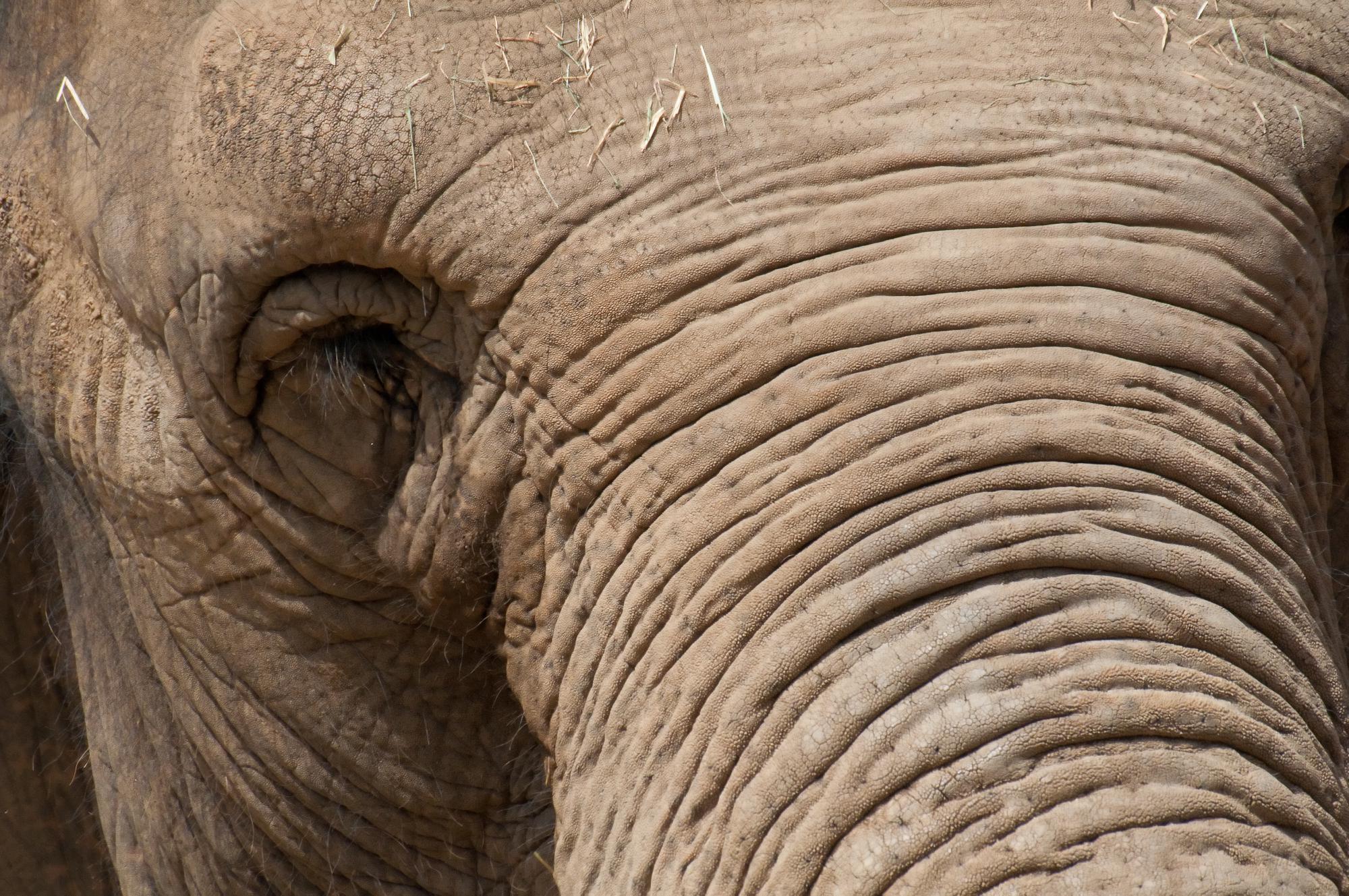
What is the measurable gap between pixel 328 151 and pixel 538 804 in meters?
1.12

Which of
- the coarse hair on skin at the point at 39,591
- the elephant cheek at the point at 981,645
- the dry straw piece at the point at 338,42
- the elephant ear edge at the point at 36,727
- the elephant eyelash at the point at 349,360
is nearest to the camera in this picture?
the elephant cheek at the point at 981,645

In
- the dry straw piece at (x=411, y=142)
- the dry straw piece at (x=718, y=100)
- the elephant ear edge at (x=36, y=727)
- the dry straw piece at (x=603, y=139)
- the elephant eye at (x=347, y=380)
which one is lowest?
the elephant ear edge at (x=36, y=727)

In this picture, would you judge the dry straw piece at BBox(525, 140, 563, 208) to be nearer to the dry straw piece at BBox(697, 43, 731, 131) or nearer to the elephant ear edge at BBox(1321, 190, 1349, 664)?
the dry straw piece at BBox(697, 43, 731, 131)

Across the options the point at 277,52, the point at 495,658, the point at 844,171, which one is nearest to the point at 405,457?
the point at 495,658

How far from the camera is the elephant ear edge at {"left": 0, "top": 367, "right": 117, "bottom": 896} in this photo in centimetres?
325

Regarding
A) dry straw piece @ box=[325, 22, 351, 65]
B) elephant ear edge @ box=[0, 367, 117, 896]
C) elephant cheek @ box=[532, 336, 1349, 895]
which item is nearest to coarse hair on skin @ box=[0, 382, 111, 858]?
elephant ear edge @ box=[0, 367, 117, 896]

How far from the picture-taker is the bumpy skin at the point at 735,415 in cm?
181

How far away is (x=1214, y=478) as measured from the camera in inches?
75.6

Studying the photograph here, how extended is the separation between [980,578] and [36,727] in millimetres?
2433

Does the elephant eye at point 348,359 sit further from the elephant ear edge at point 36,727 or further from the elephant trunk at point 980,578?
the elephant ear edge at point 36,727

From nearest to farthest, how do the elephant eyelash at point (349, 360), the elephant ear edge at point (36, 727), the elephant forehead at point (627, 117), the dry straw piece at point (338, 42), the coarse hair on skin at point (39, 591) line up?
1. the elephant forehead at point (627, 117)
2. the dry straw piece at point (338, 42)
3. the elephant eyelash at point (349, 360)
4. the coarse hair on skin at point (39, 591)
5. the elephant ear edge at point (36, 727)

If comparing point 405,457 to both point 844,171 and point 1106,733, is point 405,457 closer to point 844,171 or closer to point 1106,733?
point 844,171

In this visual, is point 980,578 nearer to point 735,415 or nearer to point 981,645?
point 981,645

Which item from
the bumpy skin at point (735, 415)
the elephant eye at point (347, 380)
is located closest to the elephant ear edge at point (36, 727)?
the bumpy skin at point (735, 415)
